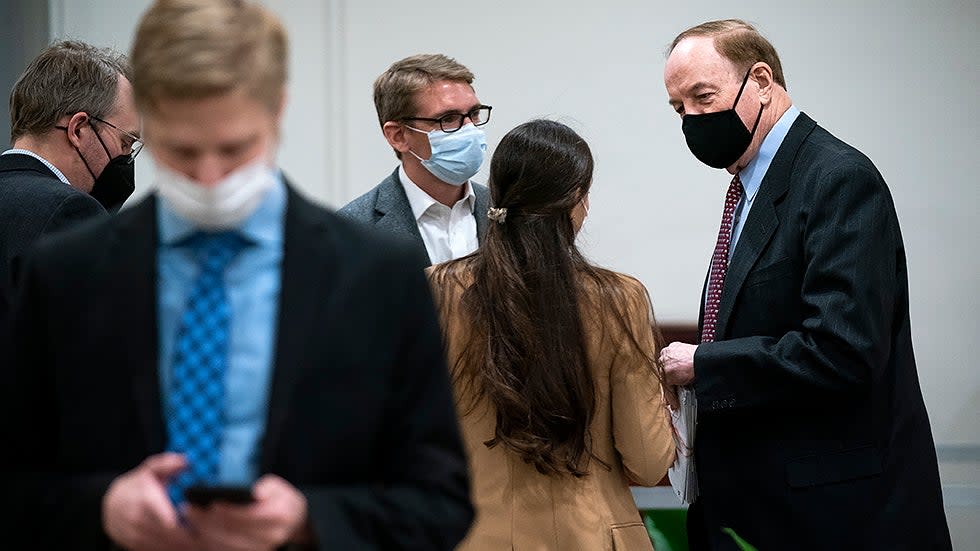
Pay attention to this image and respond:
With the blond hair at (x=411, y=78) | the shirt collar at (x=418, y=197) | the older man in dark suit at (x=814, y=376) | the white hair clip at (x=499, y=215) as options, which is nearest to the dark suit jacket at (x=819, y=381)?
the older man in dark suit at (x=814, y=376)

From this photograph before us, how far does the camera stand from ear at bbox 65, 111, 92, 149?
2719 millimetres

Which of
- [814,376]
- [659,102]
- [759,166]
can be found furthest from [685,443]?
A: [659,102]

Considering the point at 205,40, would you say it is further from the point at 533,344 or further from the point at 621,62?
the point at 621,62

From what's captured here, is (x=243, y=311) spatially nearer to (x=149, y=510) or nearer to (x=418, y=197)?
(x=149, y=510)

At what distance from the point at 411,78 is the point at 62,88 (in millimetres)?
1006

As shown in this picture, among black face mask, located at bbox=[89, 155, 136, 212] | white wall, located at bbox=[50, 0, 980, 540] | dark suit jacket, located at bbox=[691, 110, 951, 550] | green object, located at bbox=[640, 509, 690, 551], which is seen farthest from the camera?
white wall, located at bbox=[50, 0, 980, 540]

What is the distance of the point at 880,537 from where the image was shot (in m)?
2.43

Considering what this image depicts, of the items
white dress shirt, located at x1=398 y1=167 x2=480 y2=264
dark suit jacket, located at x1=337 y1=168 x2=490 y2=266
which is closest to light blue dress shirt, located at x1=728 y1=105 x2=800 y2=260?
dark suit jacket, located at x1=337 y1=168 x2=490 y2=266

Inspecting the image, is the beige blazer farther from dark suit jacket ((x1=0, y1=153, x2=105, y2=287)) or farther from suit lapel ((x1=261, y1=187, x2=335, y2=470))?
suit lapel ((x1=261, y1=187, x2=335, y2=470))

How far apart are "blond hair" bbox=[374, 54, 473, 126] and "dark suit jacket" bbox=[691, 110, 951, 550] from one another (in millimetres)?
1159

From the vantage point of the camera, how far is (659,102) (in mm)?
4516

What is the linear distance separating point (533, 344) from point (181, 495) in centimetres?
104

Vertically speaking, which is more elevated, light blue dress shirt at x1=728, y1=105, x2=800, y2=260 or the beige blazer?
light blue dress shirt at x1=728, y1=105, x2=800, y2=260

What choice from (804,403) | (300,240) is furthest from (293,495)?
(804,403)
